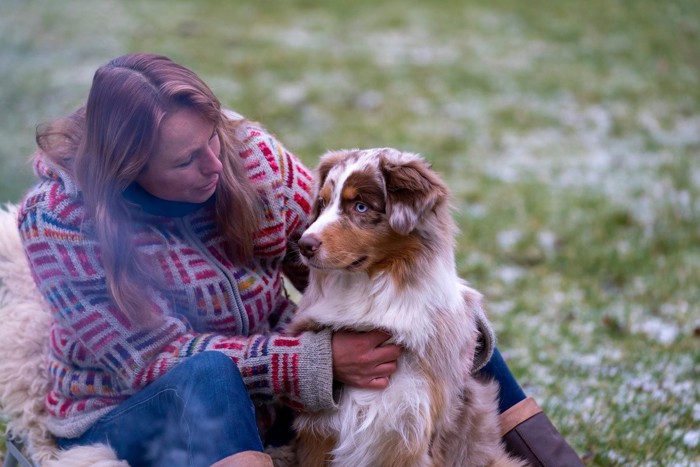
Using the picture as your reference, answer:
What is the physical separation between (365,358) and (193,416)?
0.60 metres

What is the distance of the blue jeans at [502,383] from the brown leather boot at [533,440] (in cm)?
3

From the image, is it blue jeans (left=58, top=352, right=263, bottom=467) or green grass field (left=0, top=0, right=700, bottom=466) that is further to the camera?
green grass field (left=0, top=0, right=700, bottom=466)

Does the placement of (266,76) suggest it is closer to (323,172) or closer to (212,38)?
(212,38)

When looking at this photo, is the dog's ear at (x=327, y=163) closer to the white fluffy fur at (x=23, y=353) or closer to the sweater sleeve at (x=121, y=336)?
the sweater sleeve at (x=121, y=336)

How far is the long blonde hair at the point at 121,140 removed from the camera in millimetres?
2676

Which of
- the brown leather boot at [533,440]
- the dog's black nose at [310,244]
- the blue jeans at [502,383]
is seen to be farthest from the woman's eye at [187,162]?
the brown leather boot at [533,440]

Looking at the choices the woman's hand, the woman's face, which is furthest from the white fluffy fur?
the woman's hand

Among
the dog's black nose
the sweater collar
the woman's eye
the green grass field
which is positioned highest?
the woman's eye

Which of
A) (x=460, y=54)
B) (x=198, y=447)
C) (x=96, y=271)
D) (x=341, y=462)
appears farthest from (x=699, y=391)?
(x=460, y=54)

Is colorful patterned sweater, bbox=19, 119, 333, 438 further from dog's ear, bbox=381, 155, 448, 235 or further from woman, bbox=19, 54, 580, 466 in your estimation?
dog's ear, bbox=381, 155, 448, 235

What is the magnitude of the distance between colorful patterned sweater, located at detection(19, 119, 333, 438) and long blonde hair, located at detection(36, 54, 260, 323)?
0.06m

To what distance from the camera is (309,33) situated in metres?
14.0

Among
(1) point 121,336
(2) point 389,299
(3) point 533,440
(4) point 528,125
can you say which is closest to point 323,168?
(2) point 389,299

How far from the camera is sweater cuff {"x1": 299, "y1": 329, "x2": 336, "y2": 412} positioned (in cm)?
279
